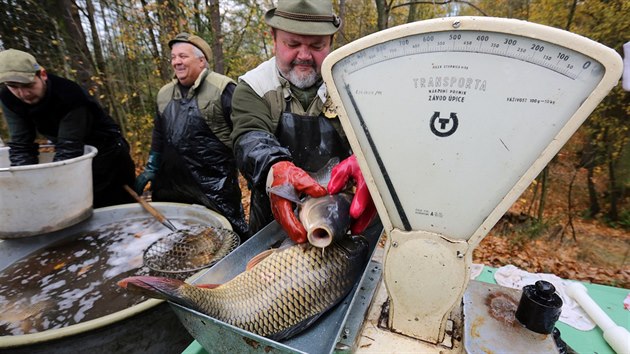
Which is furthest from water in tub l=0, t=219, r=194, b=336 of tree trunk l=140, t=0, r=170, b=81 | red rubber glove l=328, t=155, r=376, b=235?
tree trunk l=140, t=0, r=170, b=81

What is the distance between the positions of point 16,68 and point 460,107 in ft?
9.02

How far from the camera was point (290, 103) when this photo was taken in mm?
1767

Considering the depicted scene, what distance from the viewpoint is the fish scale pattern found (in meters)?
0.92

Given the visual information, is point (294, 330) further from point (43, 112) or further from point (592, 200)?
point (592, 200)

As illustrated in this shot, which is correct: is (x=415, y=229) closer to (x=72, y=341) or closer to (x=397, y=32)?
(x=397, y=32)

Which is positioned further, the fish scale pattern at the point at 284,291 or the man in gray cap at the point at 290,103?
the man in gray cap at the point at 290,103

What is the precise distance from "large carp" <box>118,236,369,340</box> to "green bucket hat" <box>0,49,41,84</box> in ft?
7.34

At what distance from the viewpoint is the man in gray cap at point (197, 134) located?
2746 mm

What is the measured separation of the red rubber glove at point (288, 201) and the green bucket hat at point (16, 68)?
2.15 metres

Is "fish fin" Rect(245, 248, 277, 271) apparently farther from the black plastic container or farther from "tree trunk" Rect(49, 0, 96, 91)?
"tree trunk" Rect(49, 0, 96, 91)

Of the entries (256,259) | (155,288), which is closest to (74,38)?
(256,259)

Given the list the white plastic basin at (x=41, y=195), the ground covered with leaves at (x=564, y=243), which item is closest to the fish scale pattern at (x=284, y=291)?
the white plastic basin at (x=41, y=195)

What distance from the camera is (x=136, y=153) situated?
294 inches

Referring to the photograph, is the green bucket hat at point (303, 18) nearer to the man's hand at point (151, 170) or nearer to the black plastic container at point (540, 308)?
the black plastic container at point (540, 308)
